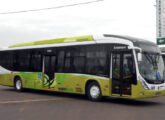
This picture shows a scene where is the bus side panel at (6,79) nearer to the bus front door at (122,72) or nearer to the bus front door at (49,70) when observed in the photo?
the bus front door at (49,70)

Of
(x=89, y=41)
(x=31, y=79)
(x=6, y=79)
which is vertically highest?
(x=89, y=41)

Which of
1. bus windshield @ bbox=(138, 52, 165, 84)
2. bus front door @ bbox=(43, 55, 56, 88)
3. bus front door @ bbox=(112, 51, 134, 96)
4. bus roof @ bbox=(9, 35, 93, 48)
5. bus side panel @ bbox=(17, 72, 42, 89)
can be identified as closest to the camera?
bus windshield @ bbox=(138, 52, 165, 84)

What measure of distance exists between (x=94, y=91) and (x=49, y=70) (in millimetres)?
4013

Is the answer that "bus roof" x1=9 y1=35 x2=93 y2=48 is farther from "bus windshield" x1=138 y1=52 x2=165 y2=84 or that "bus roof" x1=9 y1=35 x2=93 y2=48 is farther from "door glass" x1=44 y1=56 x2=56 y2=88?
"bus windshield" x1=138 y1=52 x2=165 y2=84

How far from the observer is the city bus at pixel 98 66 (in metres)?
13.6

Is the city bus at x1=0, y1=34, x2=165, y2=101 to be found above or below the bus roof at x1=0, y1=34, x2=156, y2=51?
below

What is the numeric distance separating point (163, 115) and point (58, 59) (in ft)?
26.9

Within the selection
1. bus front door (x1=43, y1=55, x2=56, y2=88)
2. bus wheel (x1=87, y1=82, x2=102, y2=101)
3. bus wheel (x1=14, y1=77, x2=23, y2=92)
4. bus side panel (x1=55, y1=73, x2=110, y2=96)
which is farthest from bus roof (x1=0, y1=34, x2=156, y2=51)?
bus wheel (x1=14, y1=77, x2=23, y2=92)

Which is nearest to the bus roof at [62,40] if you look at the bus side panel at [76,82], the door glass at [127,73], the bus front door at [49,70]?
the bus front door at [49,70]

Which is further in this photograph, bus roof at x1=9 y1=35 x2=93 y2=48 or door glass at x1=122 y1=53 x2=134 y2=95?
bus roof at x1=9 y1=35 x2=93 y2=48

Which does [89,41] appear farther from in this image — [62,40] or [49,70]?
[49,70]

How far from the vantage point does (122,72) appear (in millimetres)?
13961

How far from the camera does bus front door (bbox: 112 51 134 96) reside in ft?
45.0

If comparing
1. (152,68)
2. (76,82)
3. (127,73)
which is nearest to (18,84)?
(76,82)
